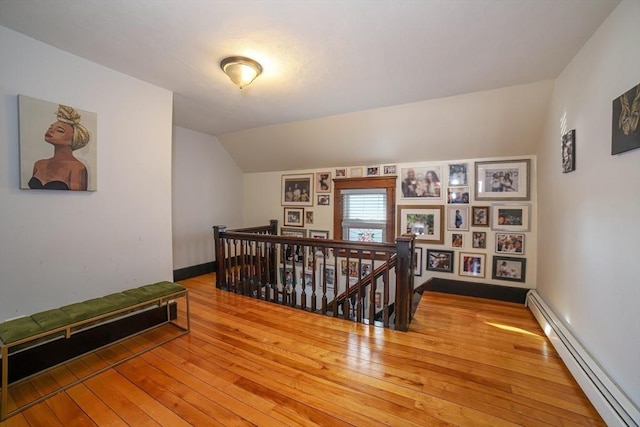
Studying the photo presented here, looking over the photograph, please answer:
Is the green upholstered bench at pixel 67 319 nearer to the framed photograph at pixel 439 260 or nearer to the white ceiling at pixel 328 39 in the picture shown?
the white ceiling at pixel 328 39

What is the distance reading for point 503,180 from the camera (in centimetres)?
338

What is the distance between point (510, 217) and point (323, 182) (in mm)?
2909

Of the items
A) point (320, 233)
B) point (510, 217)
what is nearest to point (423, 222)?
point (510, 217)

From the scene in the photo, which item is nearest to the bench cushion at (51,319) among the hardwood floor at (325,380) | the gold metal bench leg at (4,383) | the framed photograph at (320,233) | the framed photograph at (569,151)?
the gold metal bench leg at (4,383)

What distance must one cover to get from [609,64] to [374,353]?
2.58m

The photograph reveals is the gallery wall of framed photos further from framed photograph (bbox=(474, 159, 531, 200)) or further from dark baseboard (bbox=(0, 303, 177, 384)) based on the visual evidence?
dark baseboard (bbox=(0, 303, 177, 384))

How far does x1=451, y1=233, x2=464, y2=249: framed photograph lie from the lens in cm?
362

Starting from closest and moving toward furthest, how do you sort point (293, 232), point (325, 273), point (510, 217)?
point (325, 273), point (510, 217), point (293, 232)

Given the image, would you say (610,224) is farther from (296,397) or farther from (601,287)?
(296,397)

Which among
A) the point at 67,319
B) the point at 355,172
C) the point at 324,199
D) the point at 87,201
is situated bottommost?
the point at 67,319

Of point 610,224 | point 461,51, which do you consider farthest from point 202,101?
point 610,224

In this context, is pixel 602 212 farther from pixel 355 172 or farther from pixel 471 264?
pixel 355 172

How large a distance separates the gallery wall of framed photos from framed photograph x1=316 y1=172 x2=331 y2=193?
0.56 meters

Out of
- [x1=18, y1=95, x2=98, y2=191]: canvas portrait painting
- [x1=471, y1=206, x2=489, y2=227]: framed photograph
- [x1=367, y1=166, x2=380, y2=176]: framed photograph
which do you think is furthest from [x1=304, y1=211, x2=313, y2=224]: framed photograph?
[x1=18, y1=95, x2=98, y2=191]: canvas portrait painting
